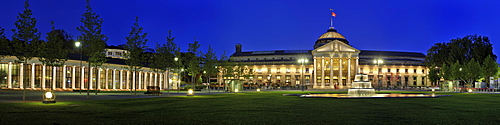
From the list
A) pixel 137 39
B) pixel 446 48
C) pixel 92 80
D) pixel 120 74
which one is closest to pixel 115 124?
pixel 137 39

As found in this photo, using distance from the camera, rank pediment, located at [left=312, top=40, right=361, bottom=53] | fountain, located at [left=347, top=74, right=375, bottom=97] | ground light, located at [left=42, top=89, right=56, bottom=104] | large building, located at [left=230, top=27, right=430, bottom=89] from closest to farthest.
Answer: ground light, located at [left=42, top=89, right=56, bottom=104] < fountain, located at [left=347, top=74, right=375, bottom=97] < pediment, located at [left=312, top=40, right=361, bottom=53] < large building, located at [left=230, top=27, right=430, bottom=89]

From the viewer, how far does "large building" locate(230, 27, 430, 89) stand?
13350cm

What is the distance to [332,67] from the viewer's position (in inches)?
5276

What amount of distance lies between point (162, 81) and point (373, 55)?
9217 cm

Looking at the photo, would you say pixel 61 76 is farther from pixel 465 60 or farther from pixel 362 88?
pixel 465 60

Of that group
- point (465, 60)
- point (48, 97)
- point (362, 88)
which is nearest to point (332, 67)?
point (465, 60)

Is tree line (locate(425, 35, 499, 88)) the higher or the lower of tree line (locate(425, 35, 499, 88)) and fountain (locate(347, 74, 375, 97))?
the higher

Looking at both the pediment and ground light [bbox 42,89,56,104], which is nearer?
ground light [bbox 42,89,56,104]

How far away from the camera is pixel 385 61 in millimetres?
154375

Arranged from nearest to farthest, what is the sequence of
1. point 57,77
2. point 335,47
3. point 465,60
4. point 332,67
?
point 57,77
point 465,60
point 335,47
point 332,67

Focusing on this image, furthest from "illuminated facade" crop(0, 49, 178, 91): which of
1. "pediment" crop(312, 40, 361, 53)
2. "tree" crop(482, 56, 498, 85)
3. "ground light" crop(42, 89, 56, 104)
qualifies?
"pediment" crop(312, 40, 361, 53)

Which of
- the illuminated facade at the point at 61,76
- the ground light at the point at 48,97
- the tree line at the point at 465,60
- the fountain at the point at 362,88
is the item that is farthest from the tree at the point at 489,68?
the ground light at the point at 48,97

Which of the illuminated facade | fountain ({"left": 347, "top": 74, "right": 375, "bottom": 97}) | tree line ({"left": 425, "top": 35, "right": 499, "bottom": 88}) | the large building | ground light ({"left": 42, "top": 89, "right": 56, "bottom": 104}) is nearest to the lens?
ground light ({"left": 42, "top": 89, "right": 56, "bottom": 104})

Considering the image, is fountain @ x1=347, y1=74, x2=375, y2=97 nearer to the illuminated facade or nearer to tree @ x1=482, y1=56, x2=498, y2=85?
the illuminated facade
